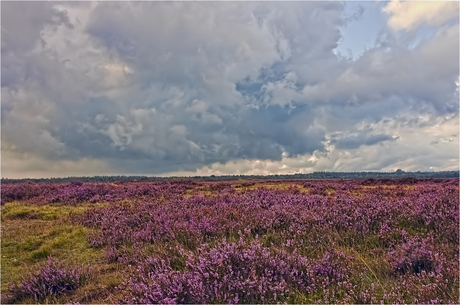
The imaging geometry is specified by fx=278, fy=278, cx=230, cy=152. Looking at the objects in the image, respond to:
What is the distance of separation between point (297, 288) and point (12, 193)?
21704 mm

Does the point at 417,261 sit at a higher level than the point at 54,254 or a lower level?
A: higher

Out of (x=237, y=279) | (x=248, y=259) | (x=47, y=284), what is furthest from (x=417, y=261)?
(x=47, y=284)

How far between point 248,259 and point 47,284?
9.96 feet

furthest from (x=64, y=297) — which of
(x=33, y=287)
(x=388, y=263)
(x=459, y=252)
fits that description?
(x=459, y=252)

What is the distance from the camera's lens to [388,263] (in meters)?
4.14

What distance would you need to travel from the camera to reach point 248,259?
3.76 meters

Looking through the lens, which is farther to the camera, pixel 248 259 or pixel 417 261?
pixel 417 261

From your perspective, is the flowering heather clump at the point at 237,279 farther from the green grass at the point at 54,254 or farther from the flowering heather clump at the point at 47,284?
the flowering heather clump at the point at 47,284

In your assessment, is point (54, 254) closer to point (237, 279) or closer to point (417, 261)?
point (237, 279)

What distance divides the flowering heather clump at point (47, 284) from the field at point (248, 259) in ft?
0.05

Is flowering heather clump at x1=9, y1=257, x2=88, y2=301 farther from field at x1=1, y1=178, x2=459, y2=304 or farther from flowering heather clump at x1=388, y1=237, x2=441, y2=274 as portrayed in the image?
flowering heather clump at x1=388, y1=237, x2=441, y2=274

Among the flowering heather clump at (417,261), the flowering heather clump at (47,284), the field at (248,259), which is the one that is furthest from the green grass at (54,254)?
the flowering heather clump at (417,261)

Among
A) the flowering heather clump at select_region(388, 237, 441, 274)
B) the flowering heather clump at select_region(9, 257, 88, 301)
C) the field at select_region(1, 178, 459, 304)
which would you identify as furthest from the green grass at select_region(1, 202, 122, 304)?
the flowering heather clump at select_region(388, 237, 441, 274)

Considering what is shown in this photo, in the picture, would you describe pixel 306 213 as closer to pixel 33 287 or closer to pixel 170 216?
pixel 170 216
